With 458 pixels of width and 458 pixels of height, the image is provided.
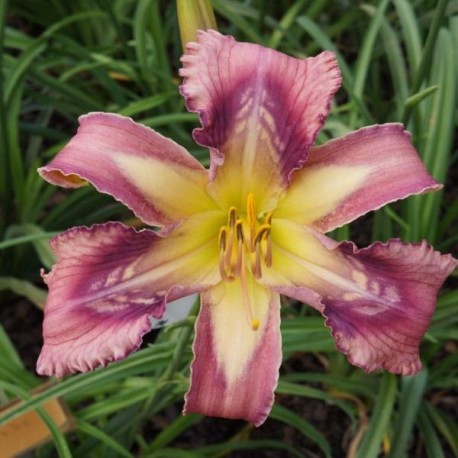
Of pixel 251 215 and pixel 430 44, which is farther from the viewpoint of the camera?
pixel 430 44

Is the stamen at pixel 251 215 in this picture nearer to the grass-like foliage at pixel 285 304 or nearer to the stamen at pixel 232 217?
the stamen at pixel 232 217

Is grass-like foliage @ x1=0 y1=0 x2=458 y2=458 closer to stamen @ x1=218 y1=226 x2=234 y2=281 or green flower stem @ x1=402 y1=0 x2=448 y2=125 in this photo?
green flower stem @ x1=402 y1=0 x2=448 y2=125

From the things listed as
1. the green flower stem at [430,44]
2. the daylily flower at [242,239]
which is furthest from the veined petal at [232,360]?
the green flower stem at [430,44]

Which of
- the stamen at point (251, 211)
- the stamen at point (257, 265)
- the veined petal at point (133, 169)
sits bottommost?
the stamen at point (257, 265)

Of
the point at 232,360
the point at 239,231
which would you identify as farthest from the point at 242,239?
the point at 232,360

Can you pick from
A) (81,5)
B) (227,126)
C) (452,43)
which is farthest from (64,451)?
(81,5)

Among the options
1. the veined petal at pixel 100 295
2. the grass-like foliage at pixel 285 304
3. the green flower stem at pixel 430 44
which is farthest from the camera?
the grass-like foliage at pixel 285 304

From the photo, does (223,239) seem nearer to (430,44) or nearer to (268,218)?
(268,218)
